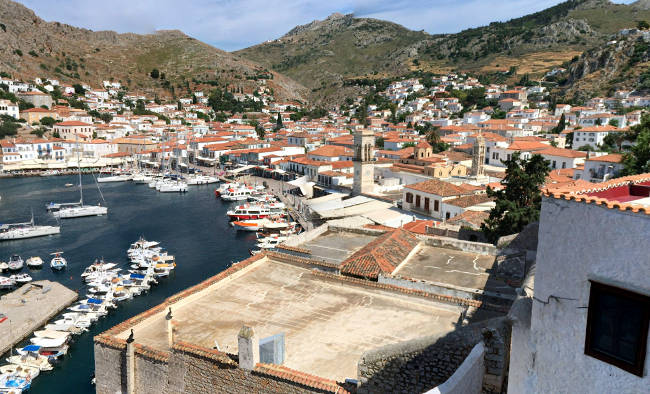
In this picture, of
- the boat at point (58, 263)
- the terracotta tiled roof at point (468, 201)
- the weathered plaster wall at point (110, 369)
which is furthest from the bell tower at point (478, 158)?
A: the weathered plaster wall at point (110, 369)

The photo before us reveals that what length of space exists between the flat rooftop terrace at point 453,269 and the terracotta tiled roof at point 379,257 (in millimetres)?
275

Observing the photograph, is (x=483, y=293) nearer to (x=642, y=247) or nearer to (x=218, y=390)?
(x=218, y=390)

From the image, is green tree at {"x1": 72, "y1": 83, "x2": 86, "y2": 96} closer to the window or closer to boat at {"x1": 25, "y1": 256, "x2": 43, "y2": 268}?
A: boat at {"x1": 25, "y1": 256, "x2": 43, "y2": 268}

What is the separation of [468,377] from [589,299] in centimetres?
193

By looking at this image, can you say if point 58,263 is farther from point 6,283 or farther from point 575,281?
point 575,281

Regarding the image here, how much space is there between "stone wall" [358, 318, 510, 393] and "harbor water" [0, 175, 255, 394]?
48.4ft

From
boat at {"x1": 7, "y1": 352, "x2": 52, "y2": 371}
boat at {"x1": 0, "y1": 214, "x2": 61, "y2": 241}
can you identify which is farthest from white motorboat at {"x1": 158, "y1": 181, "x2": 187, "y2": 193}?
boat at {"x1": 7, "y1": 352, "x2": 52, "y2": 371}

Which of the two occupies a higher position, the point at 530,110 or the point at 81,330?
the point at 530,110

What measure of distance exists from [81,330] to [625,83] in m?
90.8

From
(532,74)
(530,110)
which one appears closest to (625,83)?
(530,110)

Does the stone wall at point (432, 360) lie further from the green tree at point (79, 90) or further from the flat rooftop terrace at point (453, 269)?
the green tree at point (79, 90)

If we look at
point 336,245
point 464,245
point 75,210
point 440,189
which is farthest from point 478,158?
point 75,210

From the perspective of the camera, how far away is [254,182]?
56844 millimetres

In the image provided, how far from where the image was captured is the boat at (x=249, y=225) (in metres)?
36.6
